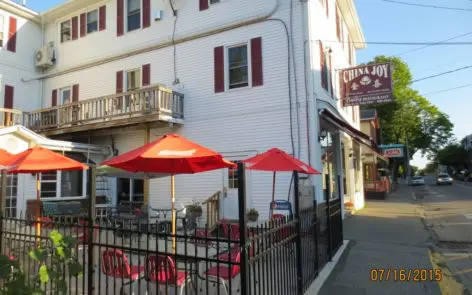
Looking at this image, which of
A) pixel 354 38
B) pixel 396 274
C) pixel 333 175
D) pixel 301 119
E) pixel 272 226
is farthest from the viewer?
pixel 354 38

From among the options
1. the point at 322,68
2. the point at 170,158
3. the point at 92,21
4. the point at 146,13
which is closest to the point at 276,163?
the point at 170,158

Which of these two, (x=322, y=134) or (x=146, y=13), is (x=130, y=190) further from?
(x=322, y=134)

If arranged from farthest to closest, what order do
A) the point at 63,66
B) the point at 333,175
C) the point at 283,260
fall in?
1. the point at 63,66
2. the point at 333,175
3. the point at 283,260

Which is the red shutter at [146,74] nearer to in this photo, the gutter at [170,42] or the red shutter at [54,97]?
the gutter at [170,42]

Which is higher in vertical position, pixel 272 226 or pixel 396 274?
pixel 272 226

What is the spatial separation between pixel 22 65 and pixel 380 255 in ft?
57.5

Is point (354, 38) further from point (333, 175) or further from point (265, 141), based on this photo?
point (265, 141)

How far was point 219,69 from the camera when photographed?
516 inches

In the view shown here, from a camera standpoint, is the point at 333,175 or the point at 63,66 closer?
the point at 333,175

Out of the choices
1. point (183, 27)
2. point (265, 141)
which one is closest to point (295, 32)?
point (265, 141)

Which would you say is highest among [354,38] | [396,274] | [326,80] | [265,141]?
[354,38]

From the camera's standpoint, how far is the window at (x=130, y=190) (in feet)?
48.9

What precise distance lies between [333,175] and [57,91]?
13350 millimetres

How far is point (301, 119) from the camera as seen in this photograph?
1148 cm
